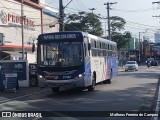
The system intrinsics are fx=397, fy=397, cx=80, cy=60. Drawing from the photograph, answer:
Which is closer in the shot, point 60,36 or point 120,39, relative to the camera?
point 60,36

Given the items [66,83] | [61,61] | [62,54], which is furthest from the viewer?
[62,54]

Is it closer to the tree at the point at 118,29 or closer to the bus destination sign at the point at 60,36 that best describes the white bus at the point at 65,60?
the bus destination sign at the point at 60,36

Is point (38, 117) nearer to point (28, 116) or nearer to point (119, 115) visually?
point (28, 116)

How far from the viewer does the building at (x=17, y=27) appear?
131 feet

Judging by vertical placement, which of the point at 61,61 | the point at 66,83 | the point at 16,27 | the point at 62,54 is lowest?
the point at 66,83

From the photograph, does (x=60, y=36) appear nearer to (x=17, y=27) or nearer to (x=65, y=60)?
(x=65, y=60)

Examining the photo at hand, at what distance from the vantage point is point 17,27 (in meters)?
43.6

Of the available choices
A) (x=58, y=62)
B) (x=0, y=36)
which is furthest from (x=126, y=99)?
(x=0, y=36)

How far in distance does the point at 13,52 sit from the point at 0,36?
3.22m

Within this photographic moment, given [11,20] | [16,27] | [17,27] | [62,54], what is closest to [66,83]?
[62,54]

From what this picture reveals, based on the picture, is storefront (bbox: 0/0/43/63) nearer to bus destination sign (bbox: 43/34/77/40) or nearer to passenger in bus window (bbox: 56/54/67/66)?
bus destination sign (bbox: 43/34/77/40)

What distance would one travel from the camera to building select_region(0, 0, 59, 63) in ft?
131

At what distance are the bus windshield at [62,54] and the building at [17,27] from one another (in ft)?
63.1

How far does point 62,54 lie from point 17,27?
24.6 meters
